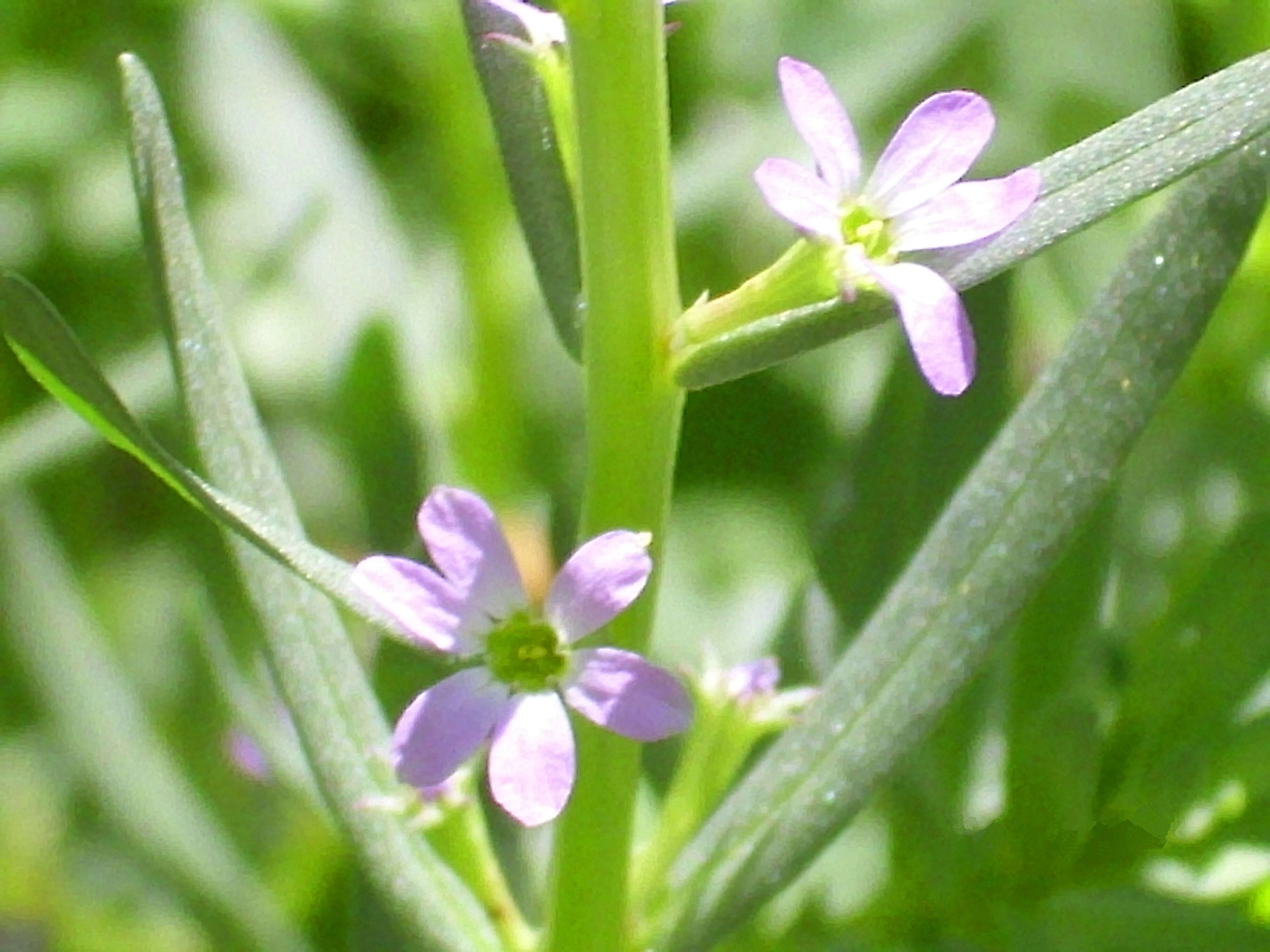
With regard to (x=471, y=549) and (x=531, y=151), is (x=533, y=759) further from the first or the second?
(x=531, y=151)

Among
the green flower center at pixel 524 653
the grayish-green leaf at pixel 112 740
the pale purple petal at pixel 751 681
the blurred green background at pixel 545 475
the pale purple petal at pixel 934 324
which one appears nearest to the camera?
the pale purple petal at pixel 934 324

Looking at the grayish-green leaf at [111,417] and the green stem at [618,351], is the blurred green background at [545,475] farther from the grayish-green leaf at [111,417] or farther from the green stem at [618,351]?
the grayish-green leaf at [111,417]

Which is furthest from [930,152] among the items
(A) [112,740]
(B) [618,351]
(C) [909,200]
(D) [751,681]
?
(A) [112,740]

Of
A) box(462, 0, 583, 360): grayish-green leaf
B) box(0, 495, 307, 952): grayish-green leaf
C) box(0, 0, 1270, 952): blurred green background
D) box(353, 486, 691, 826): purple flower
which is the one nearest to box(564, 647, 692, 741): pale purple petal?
box(353, 486, 691, 826): purple flower

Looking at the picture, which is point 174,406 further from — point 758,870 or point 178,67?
point 758,870

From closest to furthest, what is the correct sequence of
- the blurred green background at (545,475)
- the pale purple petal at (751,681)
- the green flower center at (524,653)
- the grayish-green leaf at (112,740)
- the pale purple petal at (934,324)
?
the pale purple petal at (934,324)
the green flower center at (524,653)
the pale purple petal at (751,681)
the blurred green background at (545,475)
the grayish-green leaf at (112,740)

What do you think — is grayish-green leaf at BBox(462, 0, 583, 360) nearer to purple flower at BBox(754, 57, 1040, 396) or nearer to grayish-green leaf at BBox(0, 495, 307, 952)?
purple flower at BBox(754, 57, 1040, 396)

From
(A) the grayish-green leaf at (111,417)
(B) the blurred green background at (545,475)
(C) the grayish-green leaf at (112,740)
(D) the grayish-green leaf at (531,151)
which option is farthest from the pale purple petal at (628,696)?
(C) the grayish-green leaf at (112,740)
